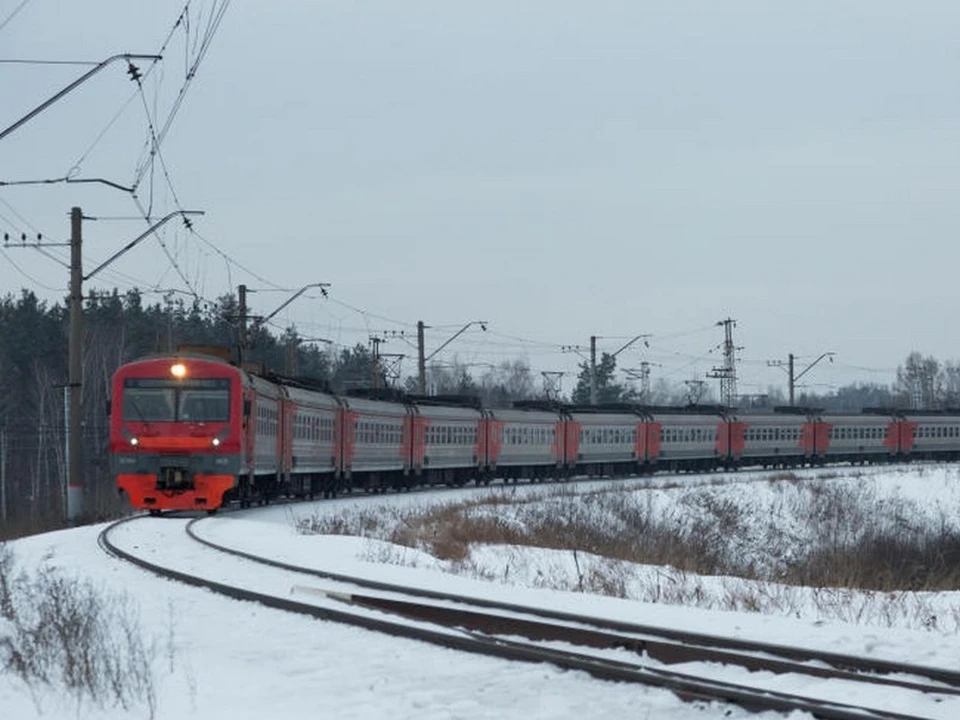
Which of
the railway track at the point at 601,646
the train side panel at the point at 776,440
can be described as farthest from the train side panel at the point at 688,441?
the railway track at the point at 601,646

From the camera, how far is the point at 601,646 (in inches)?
438

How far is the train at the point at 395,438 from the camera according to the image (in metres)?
29.2

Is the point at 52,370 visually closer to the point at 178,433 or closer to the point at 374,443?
the point at 374,443

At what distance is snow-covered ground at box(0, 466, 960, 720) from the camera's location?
912cm

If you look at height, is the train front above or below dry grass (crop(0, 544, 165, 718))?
above

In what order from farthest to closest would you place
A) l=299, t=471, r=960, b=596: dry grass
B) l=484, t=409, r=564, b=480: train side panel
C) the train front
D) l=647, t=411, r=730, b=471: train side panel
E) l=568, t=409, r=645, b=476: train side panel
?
l=647, t=411, r=730, b=471: train side panel < l=568, t=409, r=645, b=476: train side panel < l=484, t=409, r=564, b=480: train side panel < the train front < l=299, t=471, r=960, b=596: dry grass

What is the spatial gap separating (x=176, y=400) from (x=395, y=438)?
56.2 ft

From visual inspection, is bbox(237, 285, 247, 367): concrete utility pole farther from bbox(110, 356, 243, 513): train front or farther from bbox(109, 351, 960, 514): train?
bbox(110, 356, 243, 513): train front

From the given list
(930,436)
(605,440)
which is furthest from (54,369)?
(930,436)

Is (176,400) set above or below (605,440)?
above

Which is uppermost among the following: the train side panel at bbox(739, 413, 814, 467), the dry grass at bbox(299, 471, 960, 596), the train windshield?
the train windshield

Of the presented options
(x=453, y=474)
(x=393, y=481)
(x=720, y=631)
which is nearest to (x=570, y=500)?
(x=393, y=481)

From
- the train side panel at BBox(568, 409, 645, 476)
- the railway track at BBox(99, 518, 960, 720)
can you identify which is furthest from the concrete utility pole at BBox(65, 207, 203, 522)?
the train side panel at BBox(568, 409, 645, 476)

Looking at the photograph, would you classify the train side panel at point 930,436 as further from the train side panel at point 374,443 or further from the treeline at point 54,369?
the train side panel at point 374,443
